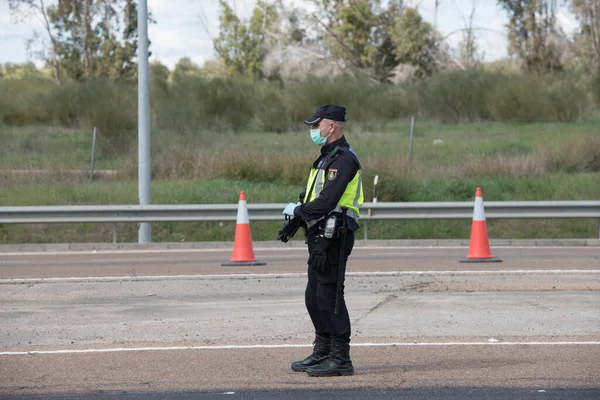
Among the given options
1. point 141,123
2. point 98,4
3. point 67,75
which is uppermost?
point 98,4

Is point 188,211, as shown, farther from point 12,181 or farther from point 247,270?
point 12,181

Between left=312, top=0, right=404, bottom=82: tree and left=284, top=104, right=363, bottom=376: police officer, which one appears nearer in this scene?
left=284, top=104, right=363, bottom=376: police officer

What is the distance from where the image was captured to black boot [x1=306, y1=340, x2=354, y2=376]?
22.7 feet

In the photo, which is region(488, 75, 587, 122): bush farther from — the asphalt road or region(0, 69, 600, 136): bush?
the asphalt road

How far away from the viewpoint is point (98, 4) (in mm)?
45000

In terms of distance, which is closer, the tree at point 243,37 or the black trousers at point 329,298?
the black trousers at point 329,298

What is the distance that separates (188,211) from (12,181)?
7.23 meters

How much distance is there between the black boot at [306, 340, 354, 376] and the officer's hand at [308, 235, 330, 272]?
1.82 ft

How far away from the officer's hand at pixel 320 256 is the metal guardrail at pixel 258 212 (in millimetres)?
10391

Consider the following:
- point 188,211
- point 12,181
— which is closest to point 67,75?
point 12,181

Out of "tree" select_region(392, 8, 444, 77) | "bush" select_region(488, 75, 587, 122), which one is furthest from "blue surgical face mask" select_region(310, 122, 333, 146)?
"tree" select_region(392, 8, 444, 77)

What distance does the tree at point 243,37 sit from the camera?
56.4 metres

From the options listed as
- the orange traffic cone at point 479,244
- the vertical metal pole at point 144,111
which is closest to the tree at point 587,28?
the vertical metal pole at point 144,111

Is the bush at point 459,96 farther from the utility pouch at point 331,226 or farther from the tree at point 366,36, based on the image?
the utility pouch at point 331,226
